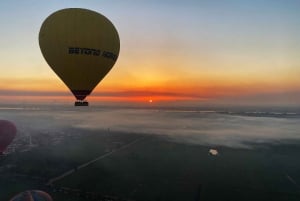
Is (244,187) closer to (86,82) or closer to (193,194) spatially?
(193,194)

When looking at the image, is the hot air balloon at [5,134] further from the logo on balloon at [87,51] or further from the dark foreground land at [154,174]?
the logo on balloon at [87,51]

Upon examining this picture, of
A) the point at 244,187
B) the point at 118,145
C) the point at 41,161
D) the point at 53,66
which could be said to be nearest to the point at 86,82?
the point at 53,66

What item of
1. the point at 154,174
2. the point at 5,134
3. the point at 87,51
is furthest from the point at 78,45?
the point at 154,174

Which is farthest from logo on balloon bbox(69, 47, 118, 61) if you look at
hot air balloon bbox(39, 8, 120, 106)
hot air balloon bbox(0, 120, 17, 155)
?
hot air balloon bbox(0, 120, 17, 155)

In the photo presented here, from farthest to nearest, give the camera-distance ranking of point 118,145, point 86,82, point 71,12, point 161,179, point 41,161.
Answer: point 118,145
point 41,161
point 161,179
point 86,82
point 71,12

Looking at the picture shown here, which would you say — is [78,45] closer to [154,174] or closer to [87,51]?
[87,51]

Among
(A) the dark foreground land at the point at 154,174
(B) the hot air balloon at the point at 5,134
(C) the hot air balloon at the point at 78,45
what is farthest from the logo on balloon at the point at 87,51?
(A) the dark foreground land at the point at 154,174
